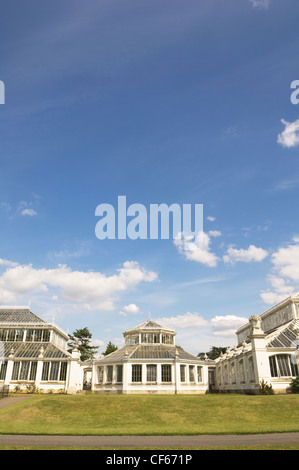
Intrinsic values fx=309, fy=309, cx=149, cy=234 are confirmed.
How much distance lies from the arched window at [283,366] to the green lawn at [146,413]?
707cm

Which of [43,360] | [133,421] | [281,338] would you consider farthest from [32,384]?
[281,338]

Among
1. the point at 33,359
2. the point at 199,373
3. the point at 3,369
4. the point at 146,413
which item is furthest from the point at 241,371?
the point at 3,369

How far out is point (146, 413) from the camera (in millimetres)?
25047

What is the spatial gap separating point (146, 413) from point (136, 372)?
62.6 feet

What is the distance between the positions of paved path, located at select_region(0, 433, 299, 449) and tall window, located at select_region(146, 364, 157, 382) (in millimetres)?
28700

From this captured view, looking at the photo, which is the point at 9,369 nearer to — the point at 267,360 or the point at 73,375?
the point at 73,375

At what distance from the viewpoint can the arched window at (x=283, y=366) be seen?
116ft

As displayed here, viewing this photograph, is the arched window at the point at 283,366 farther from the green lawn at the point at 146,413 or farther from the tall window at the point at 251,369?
the green lawn at the point at 146,413

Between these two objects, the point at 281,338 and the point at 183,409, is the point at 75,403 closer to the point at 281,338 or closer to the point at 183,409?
the point at 183,409

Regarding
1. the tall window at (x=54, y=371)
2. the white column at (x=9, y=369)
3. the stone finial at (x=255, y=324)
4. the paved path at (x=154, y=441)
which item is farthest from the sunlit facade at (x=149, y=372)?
the paved path at (x=154, y=441)

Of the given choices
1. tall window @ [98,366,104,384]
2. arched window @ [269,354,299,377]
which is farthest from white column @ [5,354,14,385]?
arched window @ [269,354,299,377]

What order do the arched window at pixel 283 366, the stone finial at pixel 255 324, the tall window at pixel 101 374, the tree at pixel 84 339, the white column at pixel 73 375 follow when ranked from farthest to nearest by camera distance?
the tree at pixel 84 339
the tall window at pixel 101 374
the white column at pixel 73 375
the stone finial at pixel 255 324
the arched window at pixel 283 366
